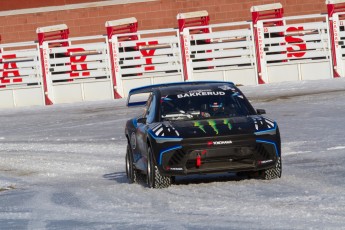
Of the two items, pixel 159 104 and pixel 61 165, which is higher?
pixel 159 104

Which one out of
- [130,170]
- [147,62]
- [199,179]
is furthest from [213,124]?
[147,62]

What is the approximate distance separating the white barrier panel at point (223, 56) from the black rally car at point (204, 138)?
59.3ft

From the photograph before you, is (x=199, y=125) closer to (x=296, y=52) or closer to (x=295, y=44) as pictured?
(x=296, y=52)

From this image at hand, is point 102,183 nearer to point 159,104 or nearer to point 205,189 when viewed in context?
point 159,104

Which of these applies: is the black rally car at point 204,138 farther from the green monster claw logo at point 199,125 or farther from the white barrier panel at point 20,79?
the white barrier panel at point 20,79

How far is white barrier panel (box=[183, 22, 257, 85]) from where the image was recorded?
1249 inches

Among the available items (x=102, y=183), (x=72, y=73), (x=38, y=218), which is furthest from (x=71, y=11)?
(x=38, y=218)

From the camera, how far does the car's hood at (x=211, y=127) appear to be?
41.0 feet

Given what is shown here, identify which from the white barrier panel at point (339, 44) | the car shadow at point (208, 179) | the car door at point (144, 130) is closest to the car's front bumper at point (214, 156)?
the car door at point (144, 130)

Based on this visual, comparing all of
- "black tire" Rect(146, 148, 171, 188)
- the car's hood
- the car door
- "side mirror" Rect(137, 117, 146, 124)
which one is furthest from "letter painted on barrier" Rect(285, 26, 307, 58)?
"black tire" Rect(146, 148, 171, 188)

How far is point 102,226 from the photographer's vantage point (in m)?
9.91

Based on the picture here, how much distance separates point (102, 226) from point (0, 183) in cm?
572

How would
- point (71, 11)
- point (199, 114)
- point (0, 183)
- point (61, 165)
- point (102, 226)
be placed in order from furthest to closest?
point (71, 11)
point (61, 165)
point (0, 183)
point (199, 114)
point (102, 226)

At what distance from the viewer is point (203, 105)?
13.4m
